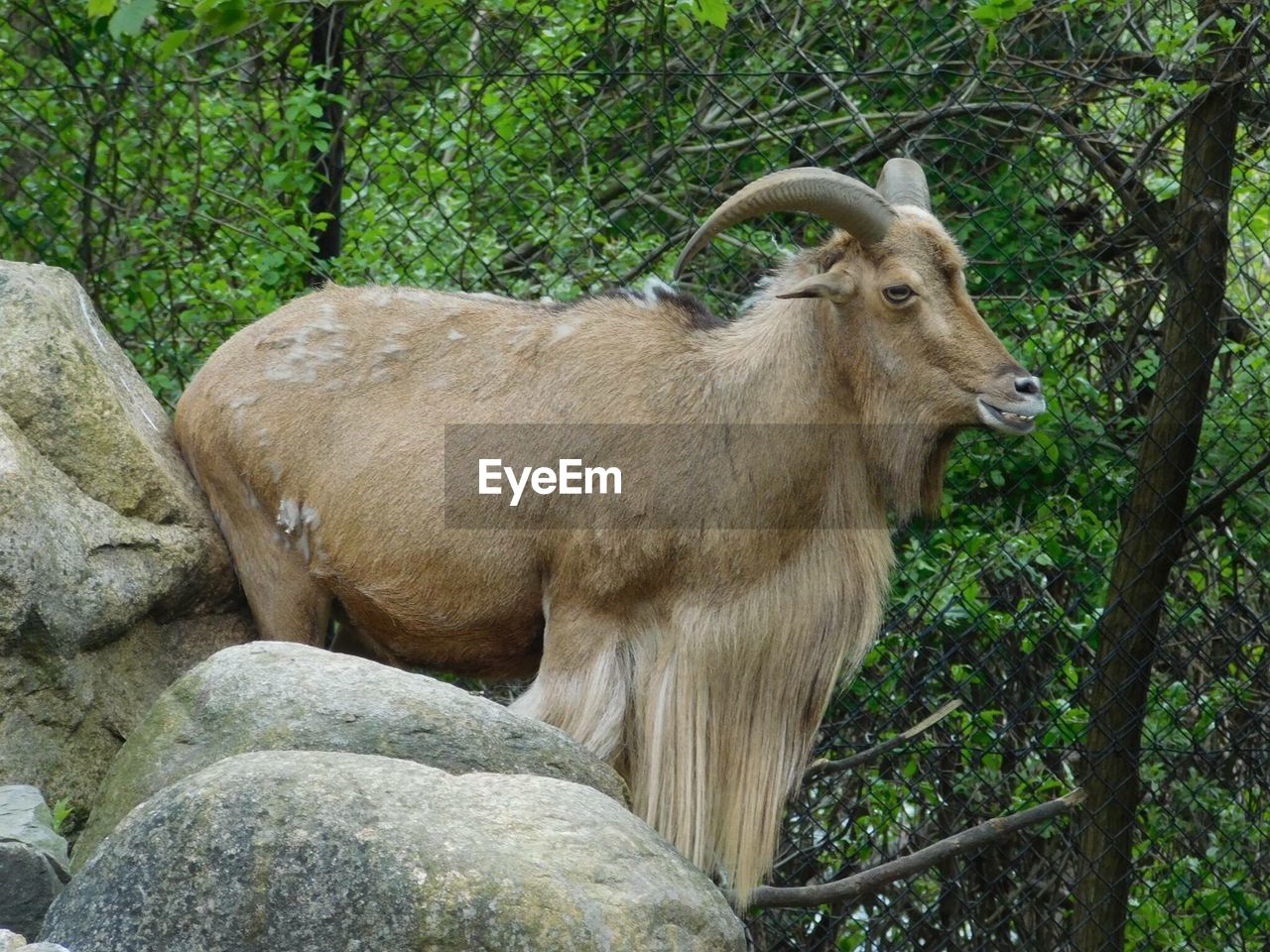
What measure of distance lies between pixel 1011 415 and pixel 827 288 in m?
0.68

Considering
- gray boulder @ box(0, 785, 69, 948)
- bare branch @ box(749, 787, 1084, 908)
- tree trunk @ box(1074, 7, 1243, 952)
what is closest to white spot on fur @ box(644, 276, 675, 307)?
bare branch @ box(749, 787, 1084, 908)

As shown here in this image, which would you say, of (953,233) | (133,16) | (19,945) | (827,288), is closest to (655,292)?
(827,288)

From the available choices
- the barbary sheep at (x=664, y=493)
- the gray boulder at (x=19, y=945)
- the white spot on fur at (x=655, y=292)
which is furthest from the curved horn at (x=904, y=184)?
the gray boulder at (x=19, y=945)

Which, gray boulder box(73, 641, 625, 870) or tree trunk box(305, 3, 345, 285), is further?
tree trunk box(305, 3, 345, 285)

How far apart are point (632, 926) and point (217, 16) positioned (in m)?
2.23

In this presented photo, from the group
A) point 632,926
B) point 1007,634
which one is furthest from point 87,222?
point 632,926

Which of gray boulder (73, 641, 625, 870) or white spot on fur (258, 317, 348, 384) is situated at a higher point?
white spot on fur (258, 317, 348, 384)

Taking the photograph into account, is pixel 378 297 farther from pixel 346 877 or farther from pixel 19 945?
pixel 19 945

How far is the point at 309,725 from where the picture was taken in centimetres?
381

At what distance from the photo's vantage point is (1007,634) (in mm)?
6594

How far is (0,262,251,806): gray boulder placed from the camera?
182 inches

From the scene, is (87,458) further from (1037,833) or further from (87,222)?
(1037,833)

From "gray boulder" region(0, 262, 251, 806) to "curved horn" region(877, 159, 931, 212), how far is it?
2521 mm

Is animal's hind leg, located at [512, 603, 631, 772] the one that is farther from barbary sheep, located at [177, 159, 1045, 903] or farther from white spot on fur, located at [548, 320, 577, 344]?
white spot on fur, located at [548, 320, 577, 344]
